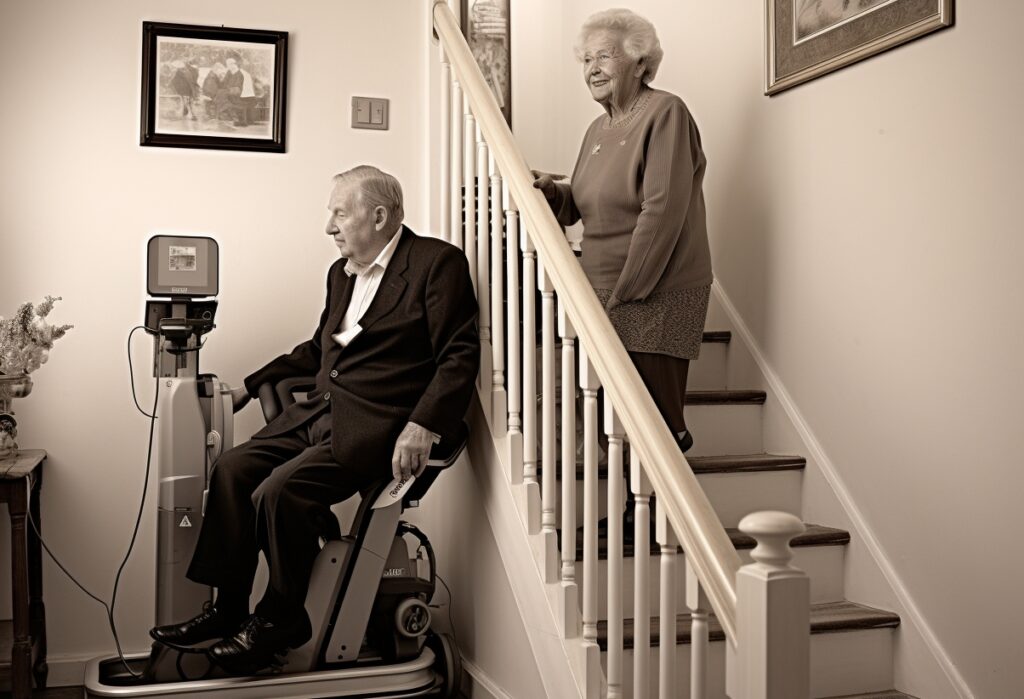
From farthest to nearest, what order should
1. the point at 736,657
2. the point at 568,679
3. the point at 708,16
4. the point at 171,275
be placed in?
the point at 708,16 < the point at 171,275 < the point at 568,679 < the point at 736,657

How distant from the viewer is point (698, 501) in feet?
5.35

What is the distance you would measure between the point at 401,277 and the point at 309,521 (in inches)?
26.6

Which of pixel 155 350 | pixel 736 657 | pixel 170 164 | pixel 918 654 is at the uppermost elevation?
pixel 170 164

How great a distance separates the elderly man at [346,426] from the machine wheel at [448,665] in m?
0.44

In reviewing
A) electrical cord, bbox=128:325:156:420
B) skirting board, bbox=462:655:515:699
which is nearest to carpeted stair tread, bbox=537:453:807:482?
skirting board, bbox=462:655:515:699

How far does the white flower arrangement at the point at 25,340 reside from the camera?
109 inches

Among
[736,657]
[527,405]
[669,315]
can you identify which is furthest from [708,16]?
[736,657]

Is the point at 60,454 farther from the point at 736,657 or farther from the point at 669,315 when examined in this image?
the point at 736,657

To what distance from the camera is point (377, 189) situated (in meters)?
2.80

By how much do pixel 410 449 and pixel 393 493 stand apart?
16 centimetres

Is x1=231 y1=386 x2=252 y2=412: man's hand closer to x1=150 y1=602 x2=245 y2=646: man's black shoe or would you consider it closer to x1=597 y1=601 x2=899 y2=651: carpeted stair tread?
x1=150 y1=602 x2=245 y2=646: man's black shoe

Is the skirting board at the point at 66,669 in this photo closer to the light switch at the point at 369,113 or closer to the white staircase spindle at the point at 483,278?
the white staircase spindle at the point at 483,278

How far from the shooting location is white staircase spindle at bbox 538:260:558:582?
7.31 ft

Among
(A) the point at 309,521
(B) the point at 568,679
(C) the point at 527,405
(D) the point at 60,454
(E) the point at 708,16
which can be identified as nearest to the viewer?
(B) the point at 568,679
